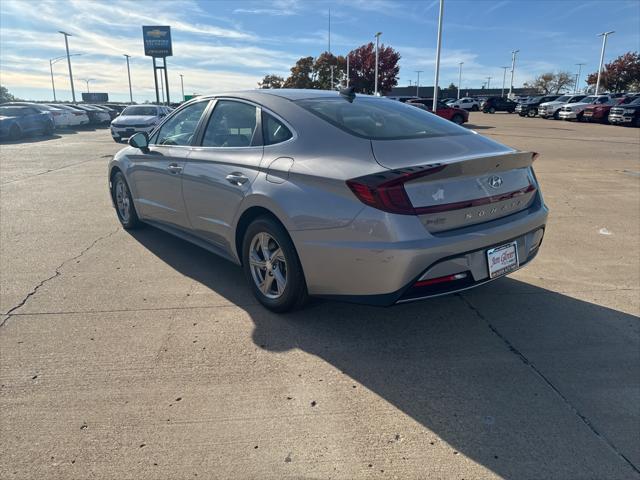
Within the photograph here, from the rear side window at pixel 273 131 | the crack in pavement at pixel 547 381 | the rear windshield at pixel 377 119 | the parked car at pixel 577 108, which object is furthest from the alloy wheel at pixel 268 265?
the parked car at pixel 577 108

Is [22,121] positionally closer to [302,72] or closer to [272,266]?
[272,266]

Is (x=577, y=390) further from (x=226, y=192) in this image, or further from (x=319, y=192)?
(x=226, y=192)

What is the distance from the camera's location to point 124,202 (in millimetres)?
6066

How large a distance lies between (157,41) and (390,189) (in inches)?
2468

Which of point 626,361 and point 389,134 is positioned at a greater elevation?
point 389,134

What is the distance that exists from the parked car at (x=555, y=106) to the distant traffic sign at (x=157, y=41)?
41.8 meters

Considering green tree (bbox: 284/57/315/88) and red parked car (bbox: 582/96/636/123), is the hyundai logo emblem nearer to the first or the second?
red parked car (bbox: 582/96/636/123)

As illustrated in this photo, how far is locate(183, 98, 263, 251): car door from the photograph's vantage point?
149 inches

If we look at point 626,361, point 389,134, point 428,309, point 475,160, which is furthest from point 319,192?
point 626,361

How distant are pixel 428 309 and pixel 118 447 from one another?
2.43 meters

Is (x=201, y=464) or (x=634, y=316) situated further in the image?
(x=634, y=316)

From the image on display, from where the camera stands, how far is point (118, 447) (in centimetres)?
238

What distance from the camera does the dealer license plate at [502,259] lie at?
10.4 ft

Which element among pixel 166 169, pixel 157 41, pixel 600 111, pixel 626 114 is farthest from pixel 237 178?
pixel 157 41
